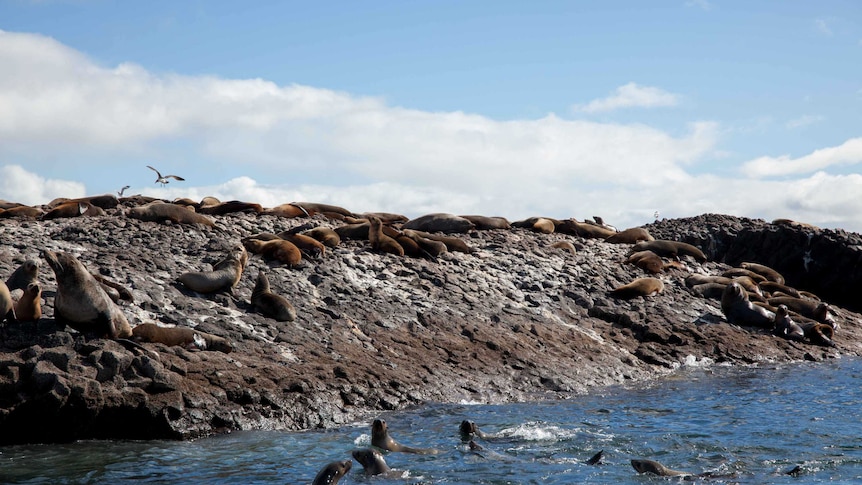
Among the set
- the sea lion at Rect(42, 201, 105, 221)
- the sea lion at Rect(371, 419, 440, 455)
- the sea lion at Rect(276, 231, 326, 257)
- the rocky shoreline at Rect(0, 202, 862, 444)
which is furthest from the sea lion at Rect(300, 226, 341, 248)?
the sea lion at Rect(371, 419, 440, 455)

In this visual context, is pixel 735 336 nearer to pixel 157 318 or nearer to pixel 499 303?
pixel 499 303

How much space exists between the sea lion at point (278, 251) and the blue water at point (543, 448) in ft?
15.9

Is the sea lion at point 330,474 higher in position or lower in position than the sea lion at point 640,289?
lower

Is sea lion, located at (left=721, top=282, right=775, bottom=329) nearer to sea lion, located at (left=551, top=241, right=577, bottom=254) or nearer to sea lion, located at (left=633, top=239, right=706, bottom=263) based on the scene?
sea lion, located at (left=551, top=241, right=577, bottom=254)

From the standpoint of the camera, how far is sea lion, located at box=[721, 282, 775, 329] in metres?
19.0

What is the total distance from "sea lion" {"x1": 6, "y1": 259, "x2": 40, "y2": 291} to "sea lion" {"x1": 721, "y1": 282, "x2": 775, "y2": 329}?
14347mm

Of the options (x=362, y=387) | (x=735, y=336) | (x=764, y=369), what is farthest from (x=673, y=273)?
(x=362, y=387)

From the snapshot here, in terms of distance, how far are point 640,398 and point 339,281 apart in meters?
5.57

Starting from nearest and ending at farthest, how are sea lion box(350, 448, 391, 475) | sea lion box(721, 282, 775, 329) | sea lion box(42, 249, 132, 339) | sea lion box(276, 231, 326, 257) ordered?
sea lion box(350, 448, 391, 475) < sea lion box(42, 249, 132, 339) < sea lion box(276, 231, 326, 257) < sea lion box(721, 282, 775, 329)

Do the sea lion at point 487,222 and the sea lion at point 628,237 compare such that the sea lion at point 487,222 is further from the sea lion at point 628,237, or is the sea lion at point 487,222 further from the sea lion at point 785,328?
the sea lion at point 785,328

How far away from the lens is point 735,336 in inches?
711

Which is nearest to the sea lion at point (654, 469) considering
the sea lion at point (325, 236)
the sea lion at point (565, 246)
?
the sea lion at point (325, 236)

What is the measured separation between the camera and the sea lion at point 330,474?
7.61 meters

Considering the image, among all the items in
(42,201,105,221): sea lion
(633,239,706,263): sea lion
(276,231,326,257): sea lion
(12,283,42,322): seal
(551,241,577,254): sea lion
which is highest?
(42,201,105,221): sea lion
